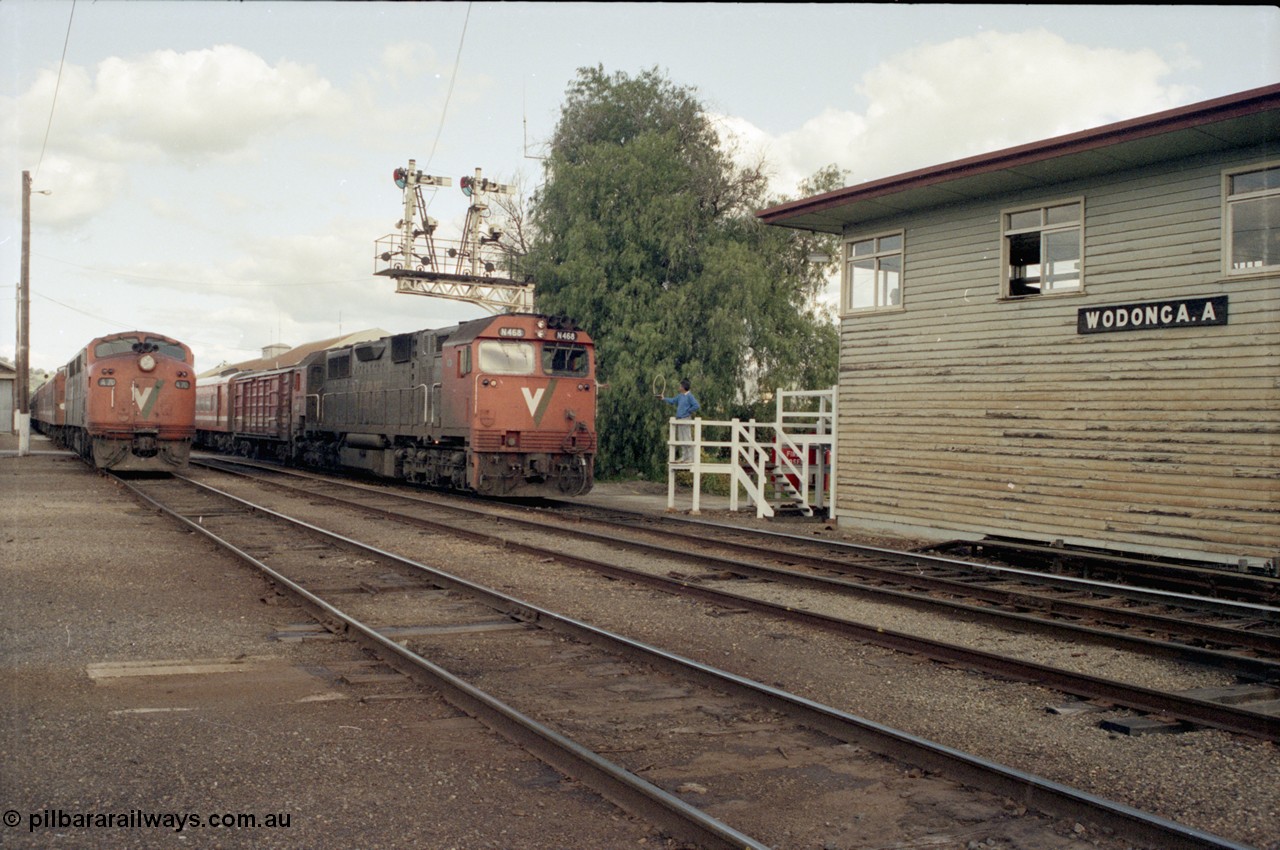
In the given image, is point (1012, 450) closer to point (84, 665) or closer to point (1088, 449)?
point (1088, 449)

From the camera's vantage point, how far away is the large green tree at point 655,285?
25500 millimetres

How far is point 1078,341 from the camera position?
489 inches

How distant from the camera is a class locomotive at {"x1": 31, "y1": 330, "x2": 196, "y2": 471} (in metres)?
23.7

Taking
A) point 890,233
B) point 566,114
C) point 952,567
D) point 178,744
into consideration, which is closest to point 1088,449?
point 952,567

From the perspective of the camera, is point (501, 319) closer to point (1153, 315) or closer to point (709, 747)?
point (1153, 315)

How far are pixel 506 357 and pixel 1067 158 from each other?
10.1 meters

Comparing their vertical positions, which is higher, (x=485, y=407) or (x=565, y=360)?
(x=565, y=360)

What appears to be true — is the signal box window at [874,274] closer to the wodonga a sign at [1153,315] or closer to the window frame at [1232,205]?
the wodonga a sign at [1153,315]

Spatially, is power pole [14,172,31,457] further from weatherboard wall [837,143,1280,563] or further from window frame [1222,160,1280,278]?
window frame [1222,160,1280,278]

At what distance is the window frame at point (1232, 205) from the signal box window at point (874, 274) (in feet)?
15.9

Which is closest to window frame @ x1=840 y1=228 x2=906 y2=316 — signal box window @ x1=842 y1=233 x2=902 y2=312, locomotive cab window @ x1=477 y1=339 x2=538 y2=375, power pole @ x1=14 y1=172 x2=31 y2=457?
signal box window @ x1=842 y1=233 x2=902 y2=312

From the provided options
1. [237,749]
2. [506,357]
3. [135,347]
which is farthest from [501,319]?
[237,749]

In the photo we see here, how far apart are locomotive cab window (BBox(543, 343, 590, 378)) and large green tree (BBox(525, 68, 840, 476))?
5482mm

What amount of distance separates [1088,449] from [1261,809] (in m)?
8.41
